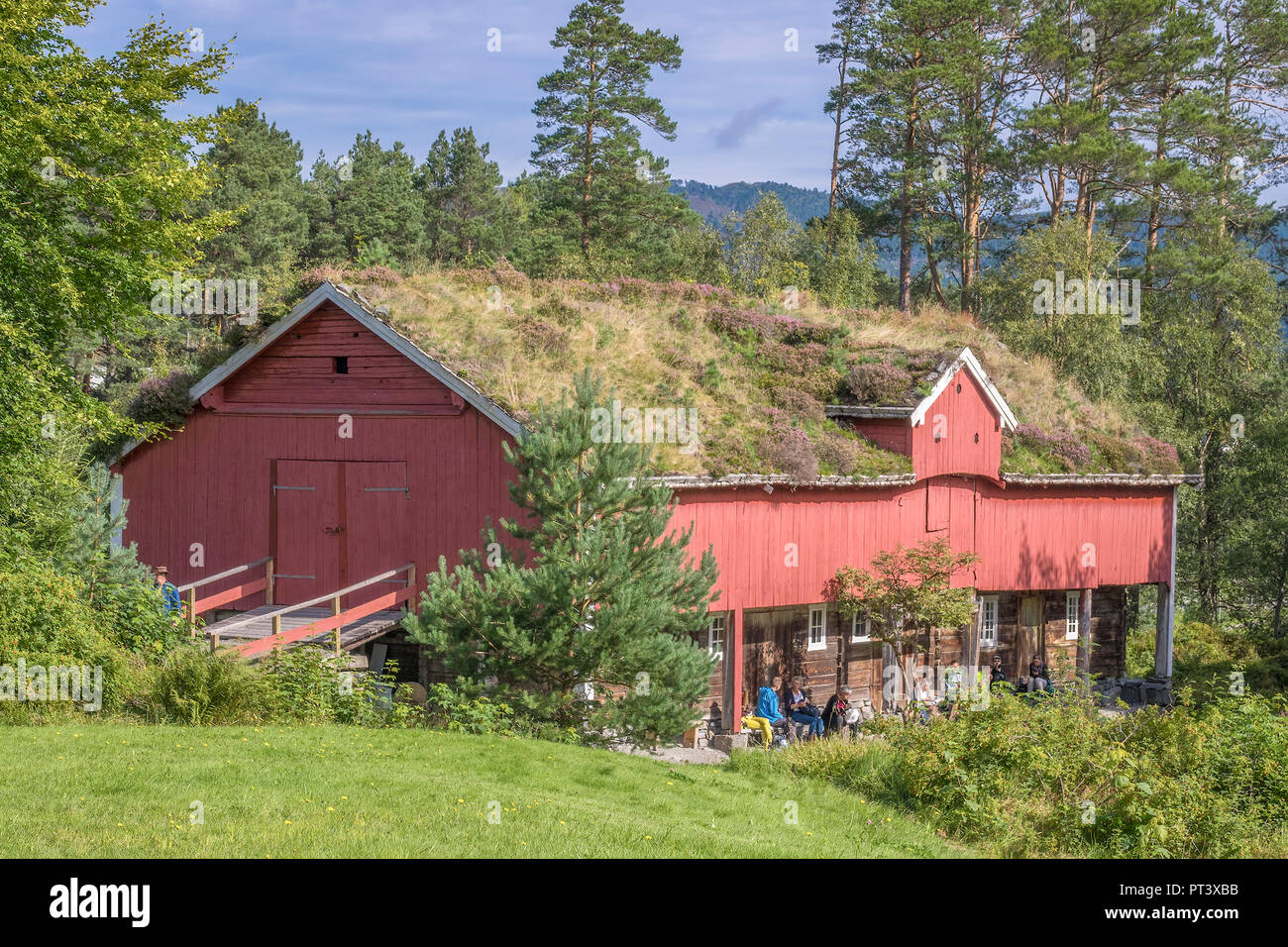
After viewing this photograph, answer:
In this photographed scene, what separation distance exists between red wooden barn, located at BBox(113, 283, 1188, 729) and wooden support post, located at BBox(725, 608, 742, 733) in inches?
1.8

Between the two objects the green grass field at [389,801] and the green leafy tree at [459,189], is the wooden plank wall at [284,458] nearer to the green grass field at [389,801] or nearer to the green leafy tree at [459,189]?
the green grass field at [389,801]

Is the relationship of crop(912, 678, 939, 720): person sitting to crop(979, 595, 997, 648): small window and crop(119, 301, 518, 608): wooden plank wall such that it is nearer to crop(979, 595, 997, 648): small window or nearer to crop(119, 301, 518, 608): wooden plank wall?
crop(979, 595, 997, 648): small window

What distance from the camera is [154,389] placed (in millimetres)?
24188

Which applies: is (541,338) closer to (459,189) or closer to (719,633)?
(719,633)

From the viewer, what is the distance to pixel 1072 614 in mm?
31922

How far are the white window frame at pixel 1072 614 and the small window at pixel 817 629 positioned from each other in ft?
28.3

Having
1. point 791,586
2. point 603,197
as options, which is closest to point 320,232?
point 603,197

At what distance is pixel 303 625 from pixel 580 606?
5.60 m

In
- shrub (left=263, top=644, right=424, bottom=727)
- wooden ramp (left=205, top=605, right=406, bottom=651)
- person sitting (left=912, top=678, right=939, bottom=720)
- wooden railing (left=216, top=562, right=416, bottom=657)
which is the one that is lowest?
person sitting (left=912, top=678, right=939, bottom=720)

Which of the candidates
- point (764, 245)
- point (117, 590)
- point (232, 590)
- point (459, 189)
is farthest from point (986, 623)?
point (459, 189)

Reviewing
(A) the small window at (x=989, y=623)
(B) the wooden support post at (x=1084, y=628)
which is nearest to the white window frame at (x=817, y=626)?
(A) the small window at (x=989, y=623)

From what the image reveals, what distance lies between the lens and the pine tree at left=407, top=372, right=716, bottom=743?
17.3 m

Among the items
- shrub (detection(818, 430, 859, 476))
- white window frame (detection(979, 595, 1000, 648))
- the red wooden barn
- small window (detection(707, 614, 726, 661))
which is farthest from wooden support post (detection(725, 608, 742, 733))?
white window frame (detection(979, 595, 1000, 648))

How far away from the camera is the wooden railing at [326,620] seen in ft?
58.9
